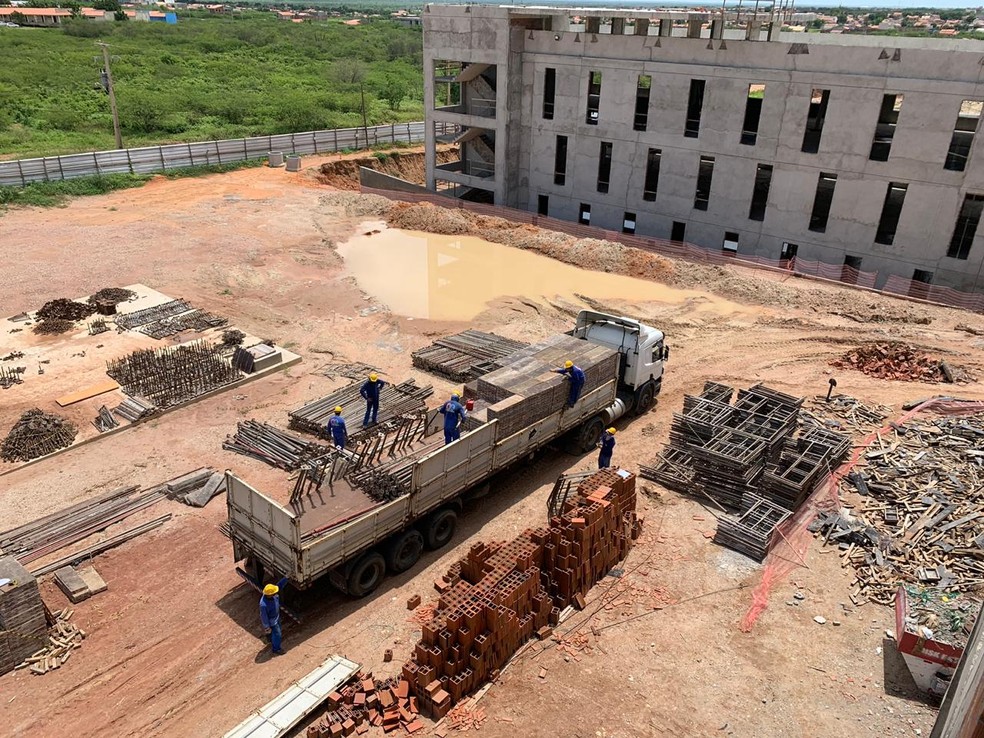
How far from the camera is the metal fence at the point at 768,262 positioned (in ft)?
89.2

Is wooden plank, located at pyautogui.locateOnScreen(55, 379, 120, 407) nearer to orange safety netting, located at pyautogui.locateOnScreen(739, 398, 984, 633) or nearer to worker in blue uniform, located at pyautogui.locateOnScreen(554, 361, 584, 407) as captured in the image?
worker in blue uniform, located at pyautogui.locateOnScreen(554, 361, 584, 407)

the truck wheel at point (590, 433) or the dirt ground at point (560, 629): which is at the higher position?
the truck wheel at point (590, 433)

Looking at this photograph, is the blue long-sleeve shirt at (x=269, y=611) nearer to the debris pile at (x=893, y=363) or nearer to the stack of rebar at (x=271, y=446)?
the stack of rebar at (x=271, y=446)

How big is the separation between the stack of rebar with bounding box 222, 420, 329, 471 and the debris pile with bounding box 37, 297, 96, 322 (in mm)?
9980

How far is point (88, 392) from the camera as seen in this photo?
1888 cm

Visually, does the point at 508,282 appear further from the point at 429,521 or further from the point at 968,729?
the point at 968,729

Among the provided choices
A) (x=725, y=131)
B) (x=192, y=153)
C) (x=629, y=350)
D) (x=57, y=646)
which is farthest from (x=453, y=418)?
(x=192, y=153)

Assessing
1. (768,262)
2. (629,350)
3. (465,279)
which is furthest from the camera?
(768,262)

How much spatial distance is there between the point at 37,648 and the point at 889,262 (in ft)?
102

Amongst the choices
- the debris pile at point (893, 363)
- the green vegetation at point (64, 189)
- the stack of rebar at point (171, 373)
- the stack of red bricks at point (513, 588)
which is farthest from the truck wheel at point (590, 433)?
the green vegetation at point (64, 189)

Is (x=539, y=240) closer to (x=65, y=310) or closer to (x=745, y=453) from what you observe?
(x=745, y=453)

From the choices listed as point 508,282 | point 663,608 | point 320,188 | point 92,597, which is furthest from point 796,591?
point 320,188

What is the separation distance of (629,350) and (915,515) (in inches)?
284

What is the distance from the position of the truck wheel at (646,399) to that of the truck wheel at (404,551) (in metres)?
7.87
